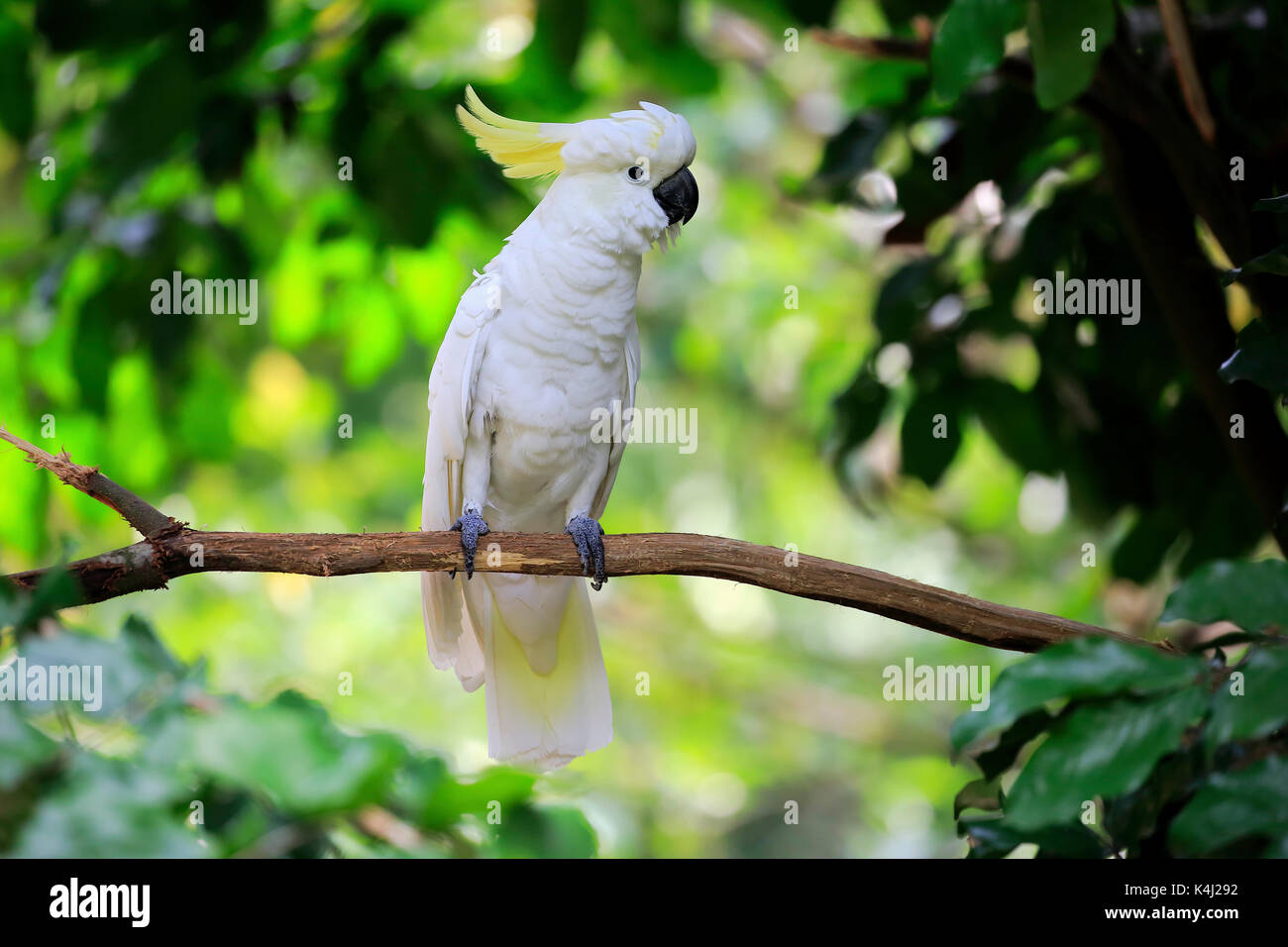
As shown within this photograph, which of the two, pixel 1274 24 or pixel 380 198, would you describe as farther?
pixel 380 198

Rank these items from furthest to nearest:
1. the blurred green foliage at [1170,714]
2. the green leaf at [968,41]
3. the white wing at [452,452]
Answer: the white wing at [452,452] < the green leaf at [968,41] < the blurred green foliage at [1170,714]

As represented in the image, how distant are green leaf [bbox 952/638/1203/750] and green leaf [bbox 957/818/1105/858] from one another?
9.3 inches

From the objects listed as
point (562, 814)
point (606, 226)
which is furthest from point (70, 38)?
point (562, 814)

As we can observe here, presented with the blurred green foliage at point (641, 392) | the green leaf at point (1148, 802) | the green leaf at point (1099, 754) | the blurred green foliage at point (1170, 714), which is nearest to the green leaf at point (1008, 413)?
the blurred green foliage at point (641, 392)

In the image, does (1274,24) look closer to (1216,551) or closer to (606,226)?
(1216,551)

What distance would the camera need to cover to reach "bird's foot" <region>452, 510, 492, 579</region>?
166 centimetres

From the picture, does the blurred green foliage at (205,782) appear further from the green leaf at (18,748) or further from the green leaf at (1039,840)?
the green leaf at (1039,840)

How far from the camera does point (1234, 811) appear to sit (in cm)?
83

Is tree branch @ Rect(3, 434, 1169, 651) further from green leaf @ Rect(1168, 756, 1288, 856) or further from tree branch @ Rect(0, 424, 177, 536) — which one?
green leaf @ Rect(1168, 756, 1288, 856)

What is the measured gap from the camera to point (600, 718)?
2125 millimetres

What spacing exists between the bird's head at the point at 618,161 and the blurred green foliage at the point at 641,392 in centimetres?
30

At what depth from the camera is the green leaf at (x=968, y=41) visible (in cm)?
130

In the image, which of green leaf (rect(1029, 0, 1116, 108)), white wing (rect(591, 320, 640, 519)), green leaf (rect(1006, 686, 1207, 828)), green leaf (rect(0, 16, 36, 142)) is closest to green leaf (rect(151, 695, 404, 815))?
green leaf (rect(1006, 686, 1207, 828))

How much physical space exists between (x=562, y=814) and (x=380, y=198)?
1680 mm
